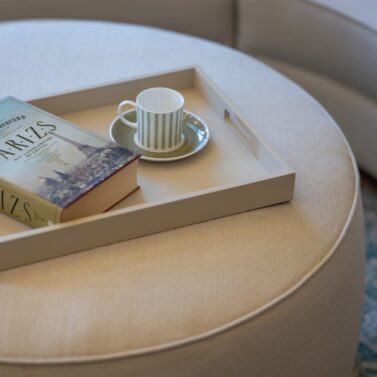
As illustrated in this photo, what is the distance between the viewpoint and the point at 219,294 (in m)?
0.74

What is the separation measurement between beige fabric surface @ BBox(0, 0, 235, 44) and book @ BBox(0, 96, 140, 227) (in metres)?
0.76

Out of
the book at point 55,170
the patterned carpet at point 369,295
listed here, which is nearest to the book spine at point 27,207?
the book at point 55,170

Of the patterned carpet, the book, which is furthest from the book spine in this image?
the patterned carpet

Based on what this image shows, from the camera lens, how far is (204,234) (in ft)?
2.65

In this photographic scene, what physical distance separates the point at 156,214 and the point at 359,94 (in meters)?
0.81

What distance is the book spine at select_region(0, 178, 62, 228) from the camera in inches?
29.7

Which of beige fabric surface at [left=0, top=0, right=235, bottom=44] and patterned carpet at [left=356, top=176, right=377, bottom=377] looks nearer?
patterned carpet at [left=356, top=176, right=377, bottom=377]

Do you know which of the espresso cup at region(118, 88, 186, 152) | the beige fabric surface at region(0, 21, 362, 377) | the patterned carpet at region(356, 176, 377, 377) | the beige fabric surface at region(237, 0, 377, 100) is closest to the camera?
the beige fabric surface at region(0, 21, 362, 377)

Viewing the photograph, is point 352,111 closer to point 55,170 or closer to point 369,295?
point 369,295

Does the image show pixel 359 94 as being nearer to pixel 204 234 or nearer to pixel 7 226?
pixel 204 234

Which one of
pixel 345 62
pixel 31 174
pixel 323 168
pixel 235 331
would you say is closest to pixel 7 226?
pixel 31 174

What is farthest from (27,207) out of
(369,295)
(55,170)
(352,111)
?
(352,111)

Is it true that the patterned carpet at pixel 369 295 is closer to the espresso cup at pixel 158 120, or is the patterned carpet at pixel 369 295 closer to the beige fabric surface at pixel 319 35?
the beige fabric surface at pixel 319 35

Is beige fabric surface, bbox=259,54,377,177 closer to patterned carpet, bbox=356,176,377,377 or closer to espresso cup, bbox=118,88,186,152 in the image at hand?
patterned carpet, bbox=356,176,377,377
